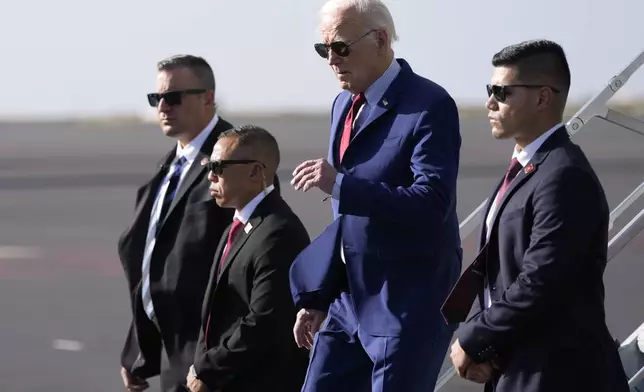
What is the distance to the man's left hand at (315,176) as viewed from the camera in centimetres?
378

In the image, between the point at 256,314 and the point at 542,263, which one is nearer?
the point at 542,263

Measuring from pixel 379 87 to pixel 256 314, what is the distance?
2.93 feet

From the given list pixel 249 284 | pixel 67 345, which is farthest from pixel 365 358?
pixel 67 345

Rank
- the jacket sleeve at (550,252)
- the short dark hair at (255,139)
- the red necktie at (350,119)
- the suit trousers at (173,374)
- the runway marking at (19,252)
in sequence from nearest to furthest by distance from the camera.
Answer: the jacket sleeve at (550,252) → the red necktie at (350,119) → the short dark hair at (255,139) → the suit trousers at (173,374) → the runway marking at (19,252)

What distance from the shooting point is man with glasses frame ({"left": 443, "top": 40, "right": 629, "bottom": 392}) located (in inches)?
134

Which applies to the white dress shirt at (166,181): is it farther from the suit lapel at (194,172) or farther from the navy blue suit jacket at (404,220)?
the navy blue suit jacket at (404,220)

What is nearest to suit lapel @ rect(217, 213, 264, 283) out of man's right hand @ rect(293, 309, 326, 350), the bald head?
the bald head

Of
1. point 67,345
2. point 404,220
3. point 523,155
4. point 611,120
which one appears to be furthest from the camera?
point 67,345

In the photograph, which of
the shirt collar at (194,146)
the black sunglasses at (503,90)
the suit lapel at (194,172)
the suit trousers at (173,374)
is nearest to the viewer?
the black sunglasses at (503,90)

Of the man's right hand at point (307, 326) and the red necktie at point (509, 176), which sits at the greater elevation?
the red necktie at point (509, 176)

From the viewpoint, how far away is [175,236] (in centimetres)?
490

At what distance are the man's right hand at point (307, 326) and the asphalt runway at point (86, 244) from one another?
2.99m

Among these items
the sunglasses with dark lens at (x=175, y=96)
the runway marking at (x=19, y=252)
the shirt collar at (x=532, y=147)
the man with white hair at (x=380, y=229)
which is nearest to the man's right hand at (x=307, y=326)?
the man with white hair at (x=380, y=229)

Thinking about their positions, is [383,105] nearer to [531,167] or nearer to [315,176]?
[315,176]
